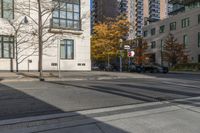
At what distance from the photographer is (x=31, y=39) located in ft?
107

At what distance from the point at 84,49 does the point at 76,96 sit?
80.5ft

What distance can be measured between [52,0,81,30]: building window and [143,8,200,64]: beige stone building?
31.2 m

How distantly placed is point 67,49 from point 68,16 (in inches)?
153

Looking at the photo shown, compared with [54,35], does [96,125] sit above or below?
below

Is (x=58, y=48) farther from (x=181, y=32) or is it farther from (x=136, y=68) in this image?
(x=181, y=32)

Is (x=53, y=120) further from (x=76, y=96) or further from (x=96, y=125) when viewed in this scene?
(x=76, y=96)

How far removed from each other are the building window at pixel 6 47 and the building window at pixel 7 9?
85.7 inches

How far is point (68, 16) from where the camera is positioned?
117 feet

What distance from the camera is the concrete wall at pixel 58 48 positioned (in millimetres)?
31422

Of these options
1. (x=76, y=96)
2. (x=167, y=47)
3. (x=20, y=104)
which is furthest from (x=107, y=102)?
(x=167, y=47)

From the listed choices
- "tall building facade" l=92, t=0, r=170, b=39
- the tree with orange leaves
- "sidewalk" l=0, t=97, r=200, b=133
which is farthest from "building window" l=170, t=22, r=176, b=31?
"tall building facade" l=92, t=0, r=170, b=39

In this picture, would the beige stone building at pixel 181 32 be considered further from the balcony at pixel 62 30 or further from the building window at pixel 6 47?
the building window at pixel 6 47

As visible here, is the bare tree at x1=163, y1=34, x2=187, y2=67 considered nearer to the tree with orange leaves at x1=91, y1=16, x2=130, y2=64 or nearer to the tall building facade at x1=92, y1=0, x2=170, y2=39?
the tree with orange leaves at x1=91, y1=16, x2=130, y2=64

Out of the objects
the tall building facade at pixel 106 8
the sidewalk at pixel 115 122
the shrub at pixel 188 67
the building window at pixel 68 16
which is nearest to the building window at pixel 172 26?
the shrub at pixel 188 67
